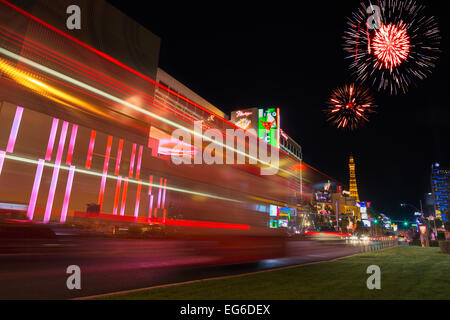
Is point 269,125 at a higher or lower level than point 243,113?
lower

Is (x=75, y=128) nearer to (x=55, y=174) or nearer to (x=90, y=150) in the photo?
(x=90, y=150)

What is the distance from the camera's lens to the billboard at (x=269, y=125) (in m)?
76.7

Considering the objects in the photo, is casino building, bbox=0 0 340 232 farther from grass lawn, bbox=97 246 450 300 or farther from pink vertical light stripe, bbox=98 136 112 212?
grass lawn, bbox=97 246 450 300

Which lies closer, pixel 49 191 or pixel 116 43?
pixel 49 191

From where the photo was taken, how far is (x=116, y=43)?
41.2 meters

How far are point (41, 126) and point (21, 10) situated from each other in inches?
583

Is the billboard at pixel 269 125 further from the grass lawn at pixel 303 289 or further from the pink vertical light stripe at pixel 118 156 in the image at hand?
the grass lawn at pixel 303 289

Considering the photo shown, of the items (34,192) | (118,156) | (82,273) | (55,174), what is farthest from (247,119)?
(82,273)

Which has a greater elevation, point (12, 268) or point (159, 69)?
point (159, 69)

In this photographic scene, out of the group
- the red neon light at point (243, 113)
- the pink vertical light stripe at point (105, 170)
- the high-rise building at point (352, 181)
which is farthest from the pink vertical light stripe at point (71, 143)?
the high-rise building at point (352, 181)

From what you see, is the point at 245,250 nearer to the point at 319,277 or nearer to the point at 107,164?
the point at 319,277

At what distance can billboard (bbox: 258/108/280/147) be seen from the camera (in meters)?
76.7

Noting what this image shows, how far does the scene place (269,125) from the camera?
77.8 meters
